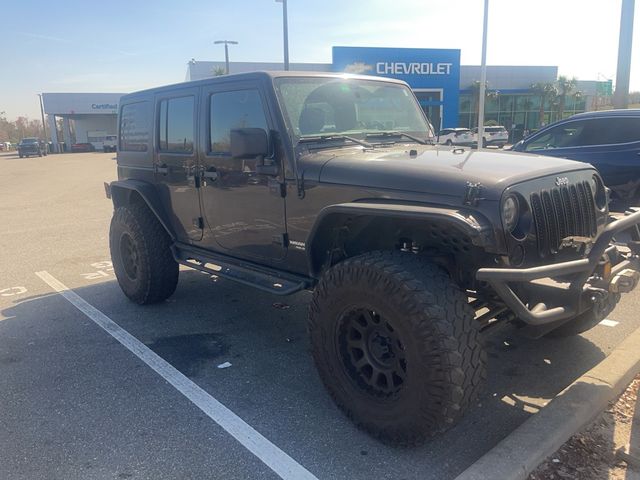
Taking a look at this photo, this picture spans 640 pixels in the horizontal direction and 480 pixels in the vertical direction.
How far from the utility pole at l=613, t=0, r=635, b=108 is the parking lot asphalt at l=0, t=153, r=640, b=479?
5.55 meters

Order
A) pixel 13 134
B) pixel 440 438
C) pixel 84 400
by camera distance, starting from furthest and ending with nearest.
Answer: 1. pixel 13 134
2. pixel 84 400
3. pixel 440 438

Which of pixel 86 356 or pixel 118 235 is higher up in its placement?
pixel 118 235

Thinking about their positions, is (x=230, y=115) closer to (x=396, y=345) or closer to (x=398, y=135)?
(x=398, y=135)

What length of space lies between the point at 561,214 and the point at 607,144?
15.8 ft

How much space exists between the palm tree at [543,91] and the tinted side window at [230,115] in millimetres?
46340

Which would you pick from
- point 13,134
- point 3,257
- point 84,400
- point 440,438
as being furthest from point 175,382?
point 13,134

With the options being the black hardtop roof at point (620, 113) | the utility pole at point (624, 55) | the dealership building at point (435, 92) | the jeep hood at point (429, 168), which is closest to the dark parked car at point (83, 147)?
the dealership building at point (435, 92)

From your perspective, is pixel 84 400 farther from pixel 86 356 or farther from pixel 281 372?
pixel 281 372

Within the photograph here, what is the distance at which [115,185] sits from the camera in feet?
18.5

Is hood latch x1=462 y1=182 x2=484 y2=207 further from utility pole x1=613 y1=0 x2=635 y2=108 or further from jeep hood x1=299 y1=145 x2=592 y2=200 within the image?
utility pole x1=613 y1=0 x2=635 y2=108

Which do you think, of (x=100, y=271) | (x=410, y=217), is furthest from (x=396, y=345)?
(x=100, y=271)

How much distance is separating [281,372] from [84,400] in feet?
4.35

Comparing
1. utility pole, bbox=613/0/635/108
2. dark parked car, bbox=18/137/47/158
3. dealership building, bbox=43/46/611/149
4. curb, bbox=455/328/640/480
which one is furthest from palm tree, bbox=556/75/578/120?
curb, bbox=455/328/640/480

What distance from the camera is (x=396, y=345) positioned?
9.42 feet
